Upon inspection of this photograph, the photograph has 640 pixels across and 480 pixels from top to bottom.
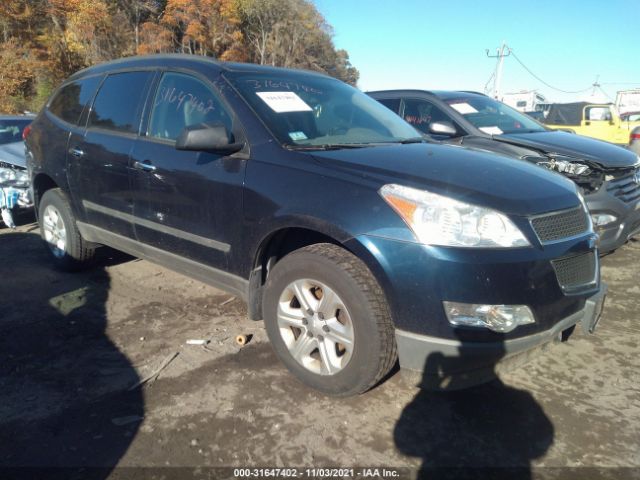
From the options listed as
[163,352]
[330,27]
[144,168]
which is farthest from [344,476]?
[330,27]

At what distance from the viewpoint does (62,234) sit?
4363mm

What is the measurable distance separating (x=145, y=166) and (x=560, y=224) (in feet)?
8.49

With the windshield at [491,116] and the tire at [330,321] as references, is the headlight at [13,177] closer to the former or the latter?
the tire at [330,321]

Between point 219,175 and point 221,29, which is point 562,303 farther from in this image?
point 221,29

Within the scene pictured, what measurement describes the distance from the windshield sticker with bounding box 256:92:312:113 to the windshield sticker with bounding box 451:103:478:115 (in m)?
3.04

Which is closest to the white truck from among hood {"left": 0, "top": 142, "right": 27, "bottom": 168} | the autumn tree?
the autumn tree

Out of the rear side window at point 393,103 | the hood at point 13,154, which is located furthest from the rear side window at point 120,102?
the rear side window at point 393,103

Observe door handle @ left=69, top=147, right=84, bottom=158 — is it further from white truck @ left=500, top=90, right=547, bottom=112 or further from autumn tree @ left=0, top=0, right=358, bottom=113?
white truck @ left=500, top=90, right=547, bottom=112

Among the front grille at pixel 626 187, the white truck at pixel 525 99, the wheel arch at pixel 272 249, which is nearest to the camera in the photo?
the wheel arch at pixel 272 249

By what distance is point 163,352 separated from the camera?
305cm

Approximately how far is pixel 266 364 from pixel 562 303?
170cm

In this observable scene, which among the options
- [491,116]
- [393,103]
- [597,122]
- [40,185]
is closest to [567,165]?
[491,116]

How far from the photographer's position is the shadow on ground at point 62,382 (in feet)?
7.05

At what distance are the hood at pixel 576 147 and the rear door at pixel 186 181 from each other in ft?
11.1
